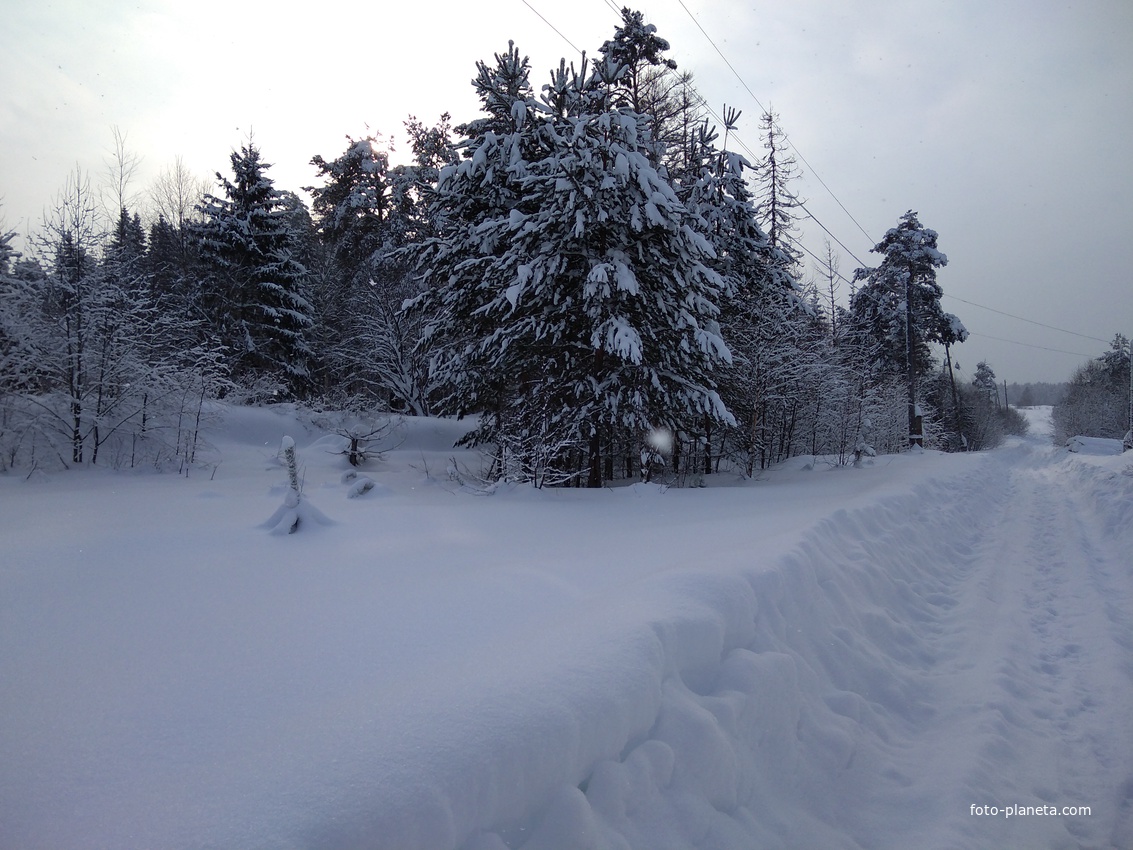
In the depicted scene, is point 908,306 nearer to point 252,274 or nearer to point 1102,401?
point 252,274

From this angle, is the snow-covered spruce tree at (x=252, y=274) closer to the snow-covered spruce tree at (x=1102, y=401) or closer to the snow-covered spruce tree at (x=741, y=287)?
the snow-covered spruce tree at (x=741, y=287)

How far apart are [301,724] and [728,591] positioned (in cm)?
258

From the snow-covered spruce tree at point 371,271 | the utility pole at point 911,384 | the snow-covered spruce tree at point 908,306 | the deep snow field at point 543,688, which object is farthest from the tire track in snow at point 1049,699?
the snow-covered spruce tree at point 908,306

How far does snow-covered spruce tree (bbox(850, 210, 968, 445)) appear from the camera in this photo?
30.2 m

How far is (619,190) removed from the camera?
9.48 m

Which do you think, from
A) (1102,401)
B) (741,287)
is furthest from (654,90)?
(1102,401)

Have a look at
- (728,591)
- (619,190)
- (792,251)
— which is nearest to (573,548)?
(728,591)

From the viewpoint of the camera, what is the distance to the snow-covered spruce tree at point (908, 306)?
30.2 m

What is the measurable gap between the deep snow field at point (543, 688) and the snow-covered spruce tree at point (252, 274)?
18174 mm

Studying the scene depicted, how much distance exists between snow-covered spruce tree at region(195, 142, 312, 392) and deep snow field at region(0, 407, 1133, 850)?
1817 cm

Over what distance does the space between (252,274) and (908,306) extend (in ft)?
107

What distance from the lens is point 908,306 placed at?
96.1ft

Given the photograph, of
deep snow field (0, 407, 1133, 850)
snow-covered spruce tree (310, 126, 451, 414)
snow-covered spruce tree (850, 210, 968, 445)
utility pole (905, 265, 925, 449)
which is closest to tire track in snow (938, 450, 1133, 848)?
deep snow field (0, 407, 1133, 850)

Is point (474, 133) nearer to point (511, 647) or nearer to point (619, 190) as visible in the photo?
point (619, 190)
